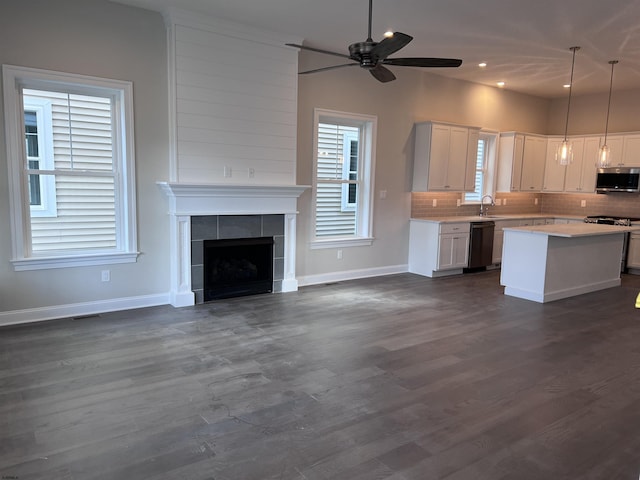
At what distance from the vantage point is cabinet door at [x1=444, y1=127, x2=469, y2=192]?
738cm

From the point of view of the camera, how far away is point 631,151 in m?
7.93

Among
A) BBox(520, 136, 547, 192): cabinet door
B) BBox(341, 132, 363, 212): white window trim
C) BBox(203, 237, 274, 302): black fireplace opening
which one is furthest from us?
BBox(520, 136, 547, 192): cabinet door

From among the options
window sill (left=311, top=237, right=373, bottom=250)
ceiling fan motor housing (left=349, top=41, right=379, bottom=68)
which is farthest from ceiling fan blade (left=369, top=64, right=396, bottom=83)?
window sill (left=311, top=237, right=373, bottom=250)

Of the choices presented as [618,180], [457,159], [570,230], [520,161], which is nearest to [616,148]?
[618,180]

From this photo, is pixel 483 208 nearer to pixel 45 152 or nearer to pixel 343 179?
pixel 343 179

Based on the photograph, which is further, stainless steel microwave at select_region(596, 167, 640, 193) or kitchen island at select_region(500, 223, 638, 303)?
stainless steel microwave at select_region(596, 167, 640, 193)

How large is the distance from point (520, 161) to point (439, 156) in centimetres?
229

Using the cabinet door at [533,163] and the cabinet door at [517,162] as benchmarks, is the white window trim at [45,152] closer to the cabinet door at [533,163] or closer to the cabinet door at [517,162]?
the cabinet door at [517,162]

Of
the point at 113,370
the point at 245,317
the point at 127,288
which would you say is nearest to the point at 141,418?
the point at 113,370

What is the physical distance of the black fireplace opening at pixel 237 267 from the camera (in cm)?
546

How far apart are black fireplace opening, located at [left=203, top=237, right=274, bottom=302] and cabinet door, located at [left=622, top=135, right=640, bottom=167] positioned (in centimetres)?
648

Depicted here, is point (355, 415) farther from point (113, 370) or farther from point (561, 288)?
point (561, 288)

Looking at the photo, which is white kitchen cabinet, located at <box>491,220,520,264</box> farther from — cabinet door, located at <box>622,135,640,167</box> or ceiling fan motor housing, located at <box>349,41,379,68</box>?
ceiling fan motor housing, located at <box>349,41,379,68</box>

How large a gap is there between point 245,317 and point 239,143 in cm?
205
